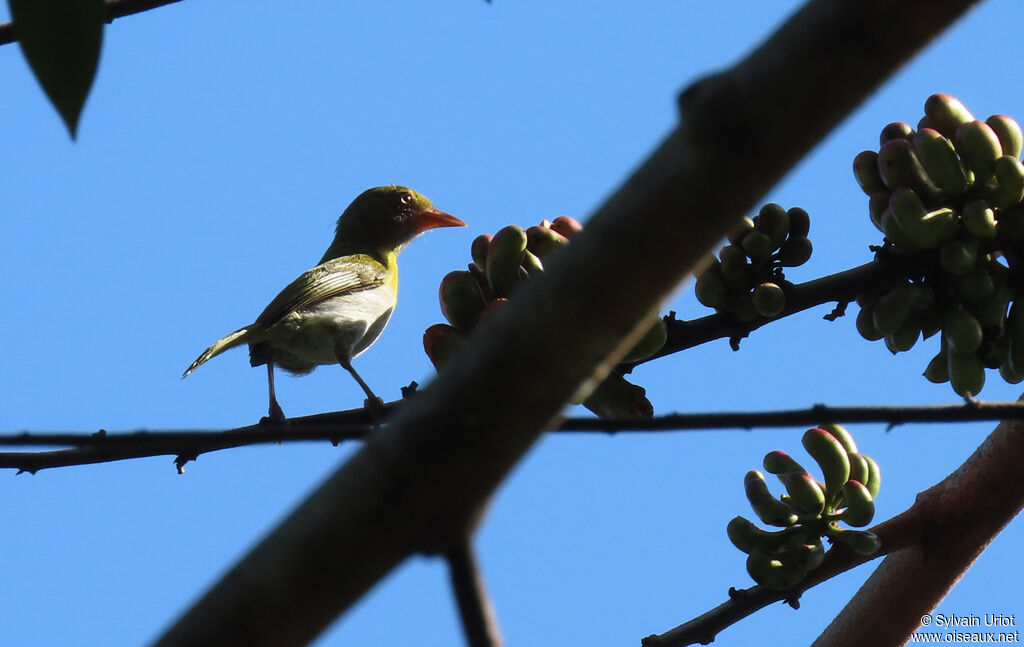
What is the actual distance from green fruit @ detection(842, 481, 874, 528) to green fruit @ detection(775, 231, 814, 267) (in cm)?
58

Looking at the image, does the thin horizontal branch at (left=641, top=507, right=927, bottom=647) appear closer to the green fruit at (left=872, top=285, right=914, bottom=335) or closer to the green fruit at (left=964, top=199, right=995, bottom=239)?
the green fruit at (left=872, top=285, right=914, bottom=335)

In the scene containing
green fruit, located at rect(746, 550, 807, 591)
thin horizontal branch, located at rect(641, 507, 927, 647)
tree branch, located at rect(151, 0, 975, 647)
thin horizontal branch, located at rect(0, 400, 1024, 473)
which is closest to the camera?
tree branch, located at rect(151, 0, 975, 647)

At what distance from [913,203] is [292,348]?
337cm

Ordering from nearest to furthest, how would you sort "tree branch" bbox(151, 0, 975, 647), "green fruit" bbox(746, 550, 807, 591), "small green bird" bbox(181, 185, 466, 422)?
"tree branch" bbox(151, 0, 975, 647)
"green fruit" bbox(746, 550, 807, 591)
"small green bird" bbox(181, 185, 466, 422)

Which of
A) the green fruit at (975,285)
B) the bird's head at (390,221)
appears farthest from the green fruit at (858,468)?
the bird's head at (390,221)

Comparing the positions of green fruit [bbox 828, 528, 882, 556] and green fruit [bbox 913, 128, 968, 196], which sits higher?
green fruit [bbox 913, 128, 968, 196]

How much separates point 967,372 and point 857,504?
42cm

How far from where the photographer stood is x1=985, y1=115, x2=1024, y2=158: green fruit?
2.88m

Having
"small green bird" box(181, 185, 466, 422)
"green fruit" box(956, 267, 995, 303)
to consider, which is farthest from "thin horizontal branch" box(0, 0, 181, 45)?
"small green bird" box(181, 185, 466, 422)

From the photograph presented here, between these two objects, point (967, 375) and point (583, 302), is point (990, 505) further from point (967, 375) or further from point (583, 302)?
point (583, 302)

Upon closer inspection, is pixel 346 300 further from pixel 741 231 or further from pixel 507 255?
pixel 741 231

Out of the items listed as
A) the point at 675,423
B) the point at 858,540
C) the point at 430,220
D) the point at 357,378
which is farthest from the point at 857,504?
the point at 430,220

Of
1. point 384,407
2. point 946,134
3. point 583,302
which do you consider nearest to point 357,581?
point 583,302

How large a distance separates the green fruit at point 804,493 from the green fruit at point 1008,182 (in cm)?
84
